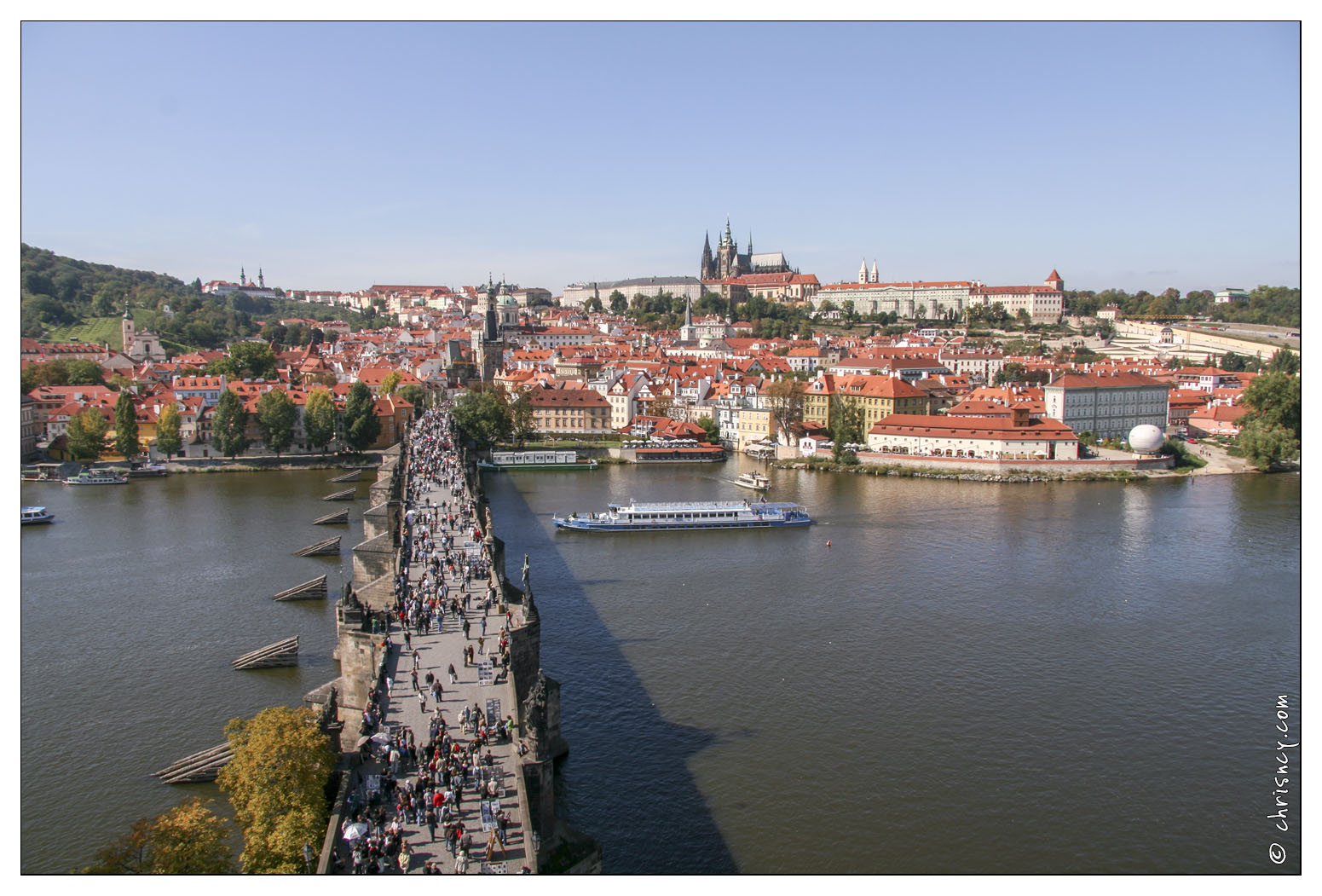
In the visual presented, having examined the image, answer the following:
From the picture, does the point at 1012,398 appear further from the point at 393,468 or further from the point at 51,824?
the point at 51,824

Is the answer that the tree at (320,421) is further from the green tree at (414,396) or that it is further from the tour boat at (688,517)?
the tour boat at (688,517)

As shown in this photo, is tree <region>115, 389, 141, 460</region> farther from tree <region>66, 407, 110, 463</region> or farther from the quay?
the quay

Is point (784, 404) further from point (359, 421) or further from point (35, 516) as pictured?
point (35, 516)

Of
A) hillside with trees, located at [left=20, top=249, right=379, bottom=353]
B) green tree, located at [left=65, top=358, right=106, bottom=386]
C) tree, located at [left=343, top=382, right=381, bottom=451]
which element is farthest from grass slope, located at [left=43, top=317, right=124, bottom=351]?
tree, located at [left=343, top=382, right=381, bottom=451]

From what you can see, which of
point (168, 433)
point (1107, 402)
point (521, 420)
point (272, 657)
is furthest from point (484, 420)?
point (272, 657)

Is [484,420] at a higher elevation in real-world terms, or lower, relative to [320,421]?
lower

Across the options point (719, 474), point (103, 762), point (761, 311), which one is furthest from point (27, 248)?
point (103, 762)

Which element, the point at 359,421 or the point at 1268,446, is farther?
the point at 359,421
